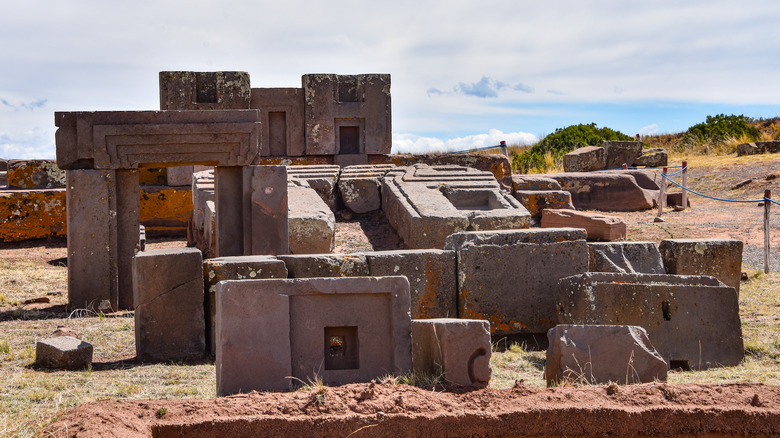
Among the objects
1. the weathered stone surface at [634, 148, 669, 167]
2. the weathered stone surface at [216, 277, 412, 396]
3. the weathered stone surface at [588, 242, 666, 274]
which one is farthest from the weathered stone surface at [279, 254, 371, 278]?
the weathered stone surface at [634, 148, 669, 167]

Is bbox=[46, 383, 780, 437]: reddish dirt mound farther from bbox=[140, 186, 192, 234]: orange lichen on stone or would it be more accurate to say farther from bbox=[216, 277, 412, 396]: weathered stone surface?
bbox=[140, 186, 192, 234]: orange lichen on stone

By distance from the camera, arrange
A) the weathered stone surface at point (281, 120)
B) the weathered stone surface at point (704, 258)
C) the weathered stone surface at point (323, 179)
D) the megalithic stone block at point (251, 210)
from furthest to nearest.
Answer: the weathered stone surface at point (281, 120), the weathered stone surface at point (323, 179), the megalithic stone block at point (251, 210), the weathered stone surface at point (704, 258)

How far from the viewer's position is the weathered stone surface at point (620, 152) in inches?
813

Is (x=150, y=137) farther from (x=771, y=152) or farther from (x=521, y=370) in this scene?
(x=771, y=152)

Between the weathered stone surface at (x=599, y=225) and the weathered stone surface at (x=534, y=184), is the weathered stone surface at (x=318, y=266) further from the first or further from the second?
the weathered stone surface at (x=534, y=184)

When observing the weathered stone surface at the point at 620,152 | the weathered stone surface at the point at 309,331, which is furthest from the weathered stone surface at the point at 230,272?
the weathered stone surface at the point at 620,152

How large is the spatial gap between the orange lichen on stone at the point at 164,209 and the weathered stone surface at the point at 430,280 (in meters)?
8.22

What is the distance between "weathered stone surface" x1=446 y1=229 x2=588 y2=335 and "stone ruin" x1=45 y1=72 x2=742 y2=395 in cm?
1

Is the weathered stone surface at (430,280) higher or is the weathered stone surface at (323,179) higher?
the weathered stone surface at (323,179)

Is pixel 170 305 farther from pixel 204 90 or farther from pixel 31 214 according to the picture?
pixel 204 90

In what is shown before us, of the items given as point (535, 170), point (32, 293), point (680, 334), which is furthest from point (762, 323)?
point (535, 170)

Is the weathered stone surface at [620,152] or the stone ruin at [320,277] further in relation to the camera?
the weathered stone surface at [620,152]

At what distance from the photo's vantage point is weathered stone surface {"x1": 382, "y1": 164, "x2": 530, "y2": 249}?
350 inches

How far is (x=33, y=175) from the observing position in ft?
45.3
